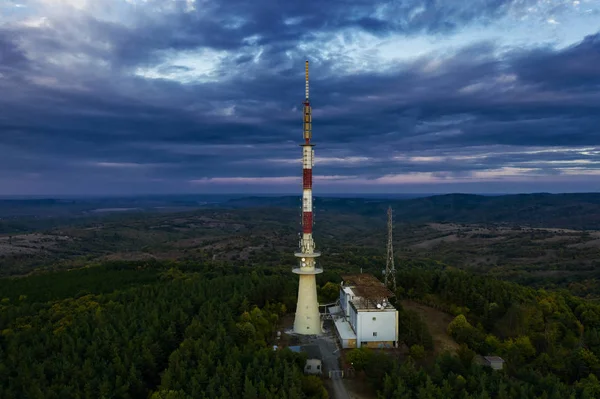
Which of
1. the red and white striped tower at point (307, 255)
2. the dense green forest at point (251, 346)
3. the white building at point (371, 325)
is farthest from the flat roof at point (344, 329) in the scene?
the dense green forest at point (251, 346)

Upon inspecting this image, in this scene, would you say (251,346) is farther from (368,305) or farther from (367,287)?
(367,287)

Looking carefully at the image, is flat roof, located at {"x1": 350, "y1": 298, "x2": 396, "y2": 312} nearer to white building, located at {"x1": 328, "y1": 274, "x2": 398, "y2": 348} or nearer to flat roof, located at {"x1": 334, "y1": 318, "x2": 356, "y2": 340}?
white building, located at {"x1": 328, "y1": 274, "x2": 398, "y2": 348}

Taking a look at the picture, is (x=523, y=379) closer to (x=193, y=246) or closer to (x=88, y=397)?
(x=88, y=397)

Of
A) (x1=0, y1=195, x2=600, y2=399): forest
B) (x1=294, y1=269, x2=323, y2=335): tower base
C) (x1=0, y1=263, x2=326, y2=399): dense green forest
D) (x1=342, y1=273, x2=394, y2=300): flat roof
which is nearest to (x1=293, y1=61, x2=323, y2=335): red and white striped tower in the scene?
(x1=294, y1=269, x2=323, y2=335): tower base

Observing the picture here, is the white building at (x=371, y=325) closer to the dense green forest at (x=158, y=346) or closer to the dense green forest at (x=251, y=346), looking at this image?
the dense green forest at (x=251, y=346)

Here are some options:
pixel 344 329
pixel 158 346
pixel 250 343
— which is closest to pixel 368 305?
pixel 344 329
